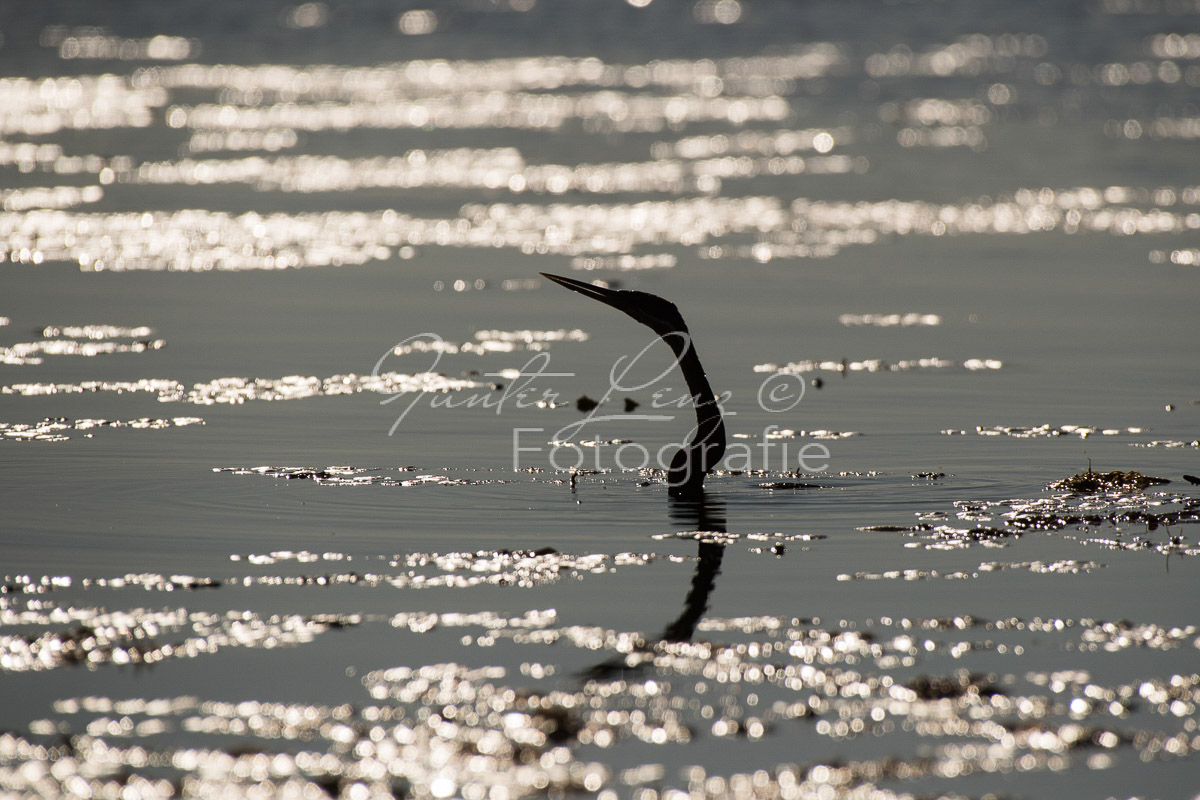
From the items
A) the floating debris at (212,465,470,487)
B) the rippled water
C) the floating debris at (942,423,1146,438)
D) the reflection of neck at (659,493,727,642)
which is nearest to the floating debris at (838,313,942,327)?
the rippled water

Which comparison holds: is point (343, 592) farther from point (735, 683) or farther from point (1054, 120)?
point (1054, 120)

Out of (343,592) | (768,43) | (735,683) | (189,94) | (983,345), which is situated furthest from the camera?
(768,43)

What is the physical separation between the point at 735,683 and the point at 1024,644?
136 centimetres

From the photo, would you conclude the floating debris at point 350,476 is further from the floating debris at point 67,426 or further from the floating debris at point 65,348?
the floating debris at point 65,348

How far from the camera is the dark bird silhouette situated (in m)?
9.62

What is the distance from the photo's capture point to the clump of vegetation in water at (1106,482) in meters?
9.70

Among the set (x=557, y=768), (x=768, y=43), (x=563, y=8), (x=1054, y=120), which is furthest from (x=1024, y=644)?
(x=563, y=8)

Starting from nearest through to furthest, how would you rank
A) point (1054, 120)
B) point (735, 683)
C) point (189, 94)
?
point (735, 683) → point (1054, 120) → point (189, 94)

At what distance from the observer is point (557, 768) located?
5.75 m

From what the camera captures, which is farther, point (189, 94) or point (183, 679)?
point (189, 94)

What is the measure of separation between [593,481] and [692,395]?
2.96ft

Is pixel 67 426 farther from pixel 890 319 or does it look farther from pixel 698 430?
pixel 890 319

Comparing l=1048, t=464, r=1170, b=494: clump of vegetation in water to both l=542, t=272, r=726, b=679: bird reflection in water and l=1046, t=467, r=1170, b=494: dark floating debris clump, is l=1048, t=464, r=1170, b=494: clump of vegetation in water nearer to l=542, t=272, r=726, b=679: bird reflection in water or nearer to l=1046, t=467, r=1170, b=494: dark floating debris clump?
l=1046, t=467, r=1170, b=494: dark floating debris clump

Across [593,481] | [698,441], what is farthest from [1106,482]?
[593,481]
